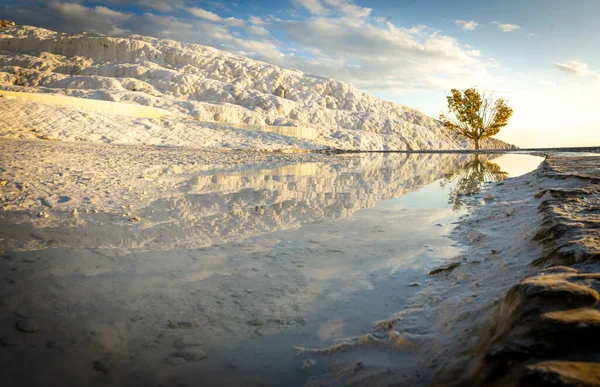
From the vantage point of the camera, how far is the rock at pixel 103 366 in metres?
1.71

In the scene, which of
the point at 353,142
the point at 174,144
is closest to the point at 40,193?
the point at 174,144

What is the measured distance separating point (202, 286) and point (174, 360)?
36.0 inches

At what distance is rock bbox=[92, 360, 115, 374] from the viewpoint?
5.62 feet

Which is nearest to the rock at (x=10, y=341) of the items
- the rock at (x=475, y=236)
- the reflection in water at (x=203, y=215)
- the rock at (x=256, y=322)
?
the rock at (x=256, y=322)

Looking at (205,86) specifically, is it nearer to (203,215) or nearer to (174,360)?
(203,215)

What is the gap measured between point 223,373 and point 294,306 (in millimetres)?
812

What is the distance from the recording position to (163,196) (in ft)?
19.6

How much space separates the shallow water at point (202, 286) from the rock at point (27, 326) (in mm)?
30

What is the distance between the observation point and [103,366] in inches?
68.6

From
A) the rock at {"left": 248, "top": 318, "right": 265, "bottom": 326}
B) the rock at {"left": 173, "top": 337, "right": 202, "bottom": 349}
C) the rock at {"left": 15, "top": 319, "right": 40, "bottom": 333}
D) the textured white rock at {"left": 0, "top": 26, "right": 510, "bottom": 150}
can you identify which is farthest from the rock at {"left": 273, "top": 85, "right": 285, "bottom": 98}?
the rock at {"left": 173, "top": 337, "right": 202, "bottom": 349}

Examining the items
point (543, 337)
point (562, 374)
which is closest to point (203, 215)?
point (543, 337)

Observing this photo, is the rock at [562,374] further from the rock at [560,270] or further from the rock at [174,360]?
the rock at [174,360]

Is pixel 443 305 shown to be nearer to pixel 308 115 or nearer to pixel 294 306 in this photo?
pixel 294 306

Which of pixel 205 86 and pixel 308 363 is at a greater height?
pixel 205 86
